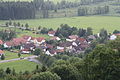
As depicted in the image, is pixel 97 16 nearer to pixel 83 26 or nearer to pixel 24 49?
pixel 83 26

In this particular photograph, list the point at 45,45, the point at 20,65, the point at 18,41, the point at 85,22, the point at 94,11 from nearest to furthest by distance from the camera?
the point at 20,65
the point at 45,45
the point at 18,41
the point at 85,22
the point at 94,11

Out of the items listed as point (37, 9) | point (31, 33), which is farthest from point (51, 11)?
point (31, 33)

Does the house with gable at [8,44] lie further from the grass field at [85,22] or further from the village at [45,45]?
the grass field at [85,22]

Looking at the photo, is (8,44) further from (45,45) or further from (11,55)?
(11,55)

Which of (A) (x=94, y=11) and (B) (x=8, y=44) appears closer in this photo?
(B) (x=8, y=44)

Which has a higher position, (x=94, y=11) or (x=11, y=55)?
(x=94, y=11)

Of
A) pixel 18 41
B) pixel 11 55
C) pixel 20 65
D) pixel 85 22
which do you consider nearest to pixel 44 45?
pixel 18 41

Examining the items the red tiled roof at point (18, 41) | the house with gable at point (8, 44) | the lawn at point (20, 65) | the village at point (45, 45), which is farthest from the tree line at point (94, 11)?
the lawn at point (20, 65)

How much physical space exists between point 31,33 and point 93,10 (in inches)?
1554

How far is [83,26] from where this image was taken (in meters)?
108

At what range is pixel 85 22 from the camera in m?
112

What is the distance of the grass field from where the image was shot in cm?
10678

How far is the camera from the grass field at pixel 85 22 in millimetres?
106775

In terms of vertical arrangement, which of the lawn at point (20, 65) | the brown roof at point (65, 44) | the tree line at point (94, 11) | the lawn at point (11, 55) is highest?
the tree line at point (94, 11)
